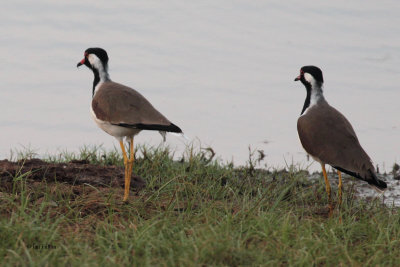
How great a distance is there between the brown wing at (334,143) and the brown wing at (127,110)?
51.1 inches

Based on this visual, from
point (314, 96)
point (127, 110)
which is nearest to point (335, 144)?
point (314, 96)

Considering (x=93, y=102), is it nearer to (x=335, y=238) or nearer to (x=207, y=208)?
(x=207, y=208)

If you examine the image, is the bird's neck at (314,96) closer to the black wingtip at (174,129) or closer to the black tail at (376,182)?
the black tail at (376,182)

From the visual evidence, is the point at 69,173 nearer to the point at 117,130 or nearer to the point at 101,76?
the point at 117,130

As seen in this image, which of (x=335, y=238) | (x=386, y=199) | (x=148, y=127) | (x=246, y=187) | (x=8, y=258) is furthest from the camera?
(x=386, y=199)

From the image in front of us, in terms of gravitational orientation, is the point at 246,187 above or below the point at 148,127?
below

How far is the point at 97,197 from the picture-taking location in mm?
6086

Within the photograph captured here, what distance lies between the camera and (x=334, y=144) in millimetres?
6824

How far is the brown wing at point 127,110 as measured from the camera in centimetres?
658

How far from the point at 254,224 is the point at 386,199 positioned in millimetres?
3423

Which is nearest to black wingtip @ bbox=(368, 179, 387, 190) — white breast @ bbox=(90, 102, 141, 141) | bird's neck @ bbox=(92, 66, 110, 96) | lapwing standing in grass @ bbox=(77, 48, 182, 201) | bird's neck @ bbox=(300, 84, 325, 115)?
bird's neck @ bbox=(300, 84, 325, 115)

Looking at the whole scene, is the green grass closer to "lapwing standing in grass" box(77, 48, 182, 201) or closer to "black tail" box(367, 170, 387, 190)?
"black tail" box(367, 170, 387, 190)

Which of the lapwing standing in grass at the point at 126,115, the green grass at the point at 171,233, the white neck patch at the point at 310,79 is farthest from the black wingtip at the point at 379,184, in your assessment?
the lapwing standing in grass at the point at 126,115

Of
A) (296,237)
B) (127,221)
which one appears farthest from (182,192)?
(296,237)
